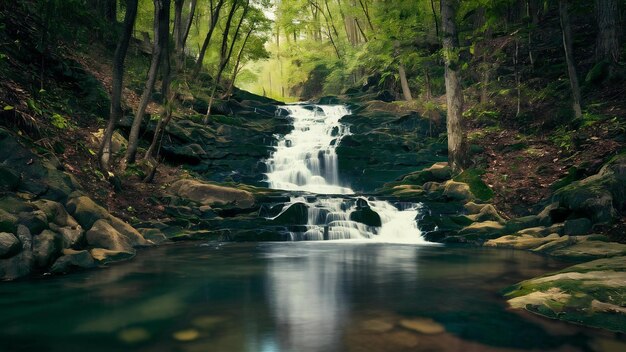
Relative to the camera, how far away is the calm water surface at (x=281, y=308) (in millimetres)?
3961

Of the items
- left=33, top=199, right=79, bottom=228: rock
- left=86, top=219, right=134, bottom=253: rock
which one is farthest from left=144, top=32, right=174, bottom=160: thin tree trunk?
left=33, top=199, right=79, bottom=228: rock

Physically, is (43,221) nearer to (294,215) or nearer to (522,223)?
(294,215)

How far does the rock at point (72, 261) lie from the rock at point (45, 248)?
13cm

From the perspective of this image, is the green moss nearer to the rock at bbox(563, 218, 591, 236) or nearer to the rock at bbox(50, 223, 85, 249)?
the rock at bbox(563, 218, 591, 236)

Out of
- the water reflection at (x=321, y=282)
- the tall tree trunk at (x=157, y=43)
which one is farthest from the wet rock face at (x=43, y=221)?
the tall tree trunk at (x=157, y=43)

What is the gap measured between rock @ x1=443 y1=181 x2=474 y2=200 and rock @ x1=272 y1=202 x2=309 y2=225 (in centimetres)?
455

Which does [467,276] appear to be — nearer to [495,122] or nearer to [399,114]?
[495,122]

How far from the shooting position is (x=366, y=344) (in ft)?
12.8

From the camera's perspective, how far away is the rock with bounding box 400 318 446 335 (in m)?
4.26

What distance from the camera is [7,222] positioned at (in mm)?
6266

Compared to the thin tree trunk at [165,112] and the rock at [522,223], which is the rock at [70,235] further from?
the rock at [522,223]

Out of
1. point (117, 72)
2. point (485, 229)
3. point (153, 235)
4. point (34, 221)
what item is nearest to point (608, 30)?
point (485, 229)

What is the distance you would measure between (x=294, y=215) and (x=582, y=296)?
8626mm

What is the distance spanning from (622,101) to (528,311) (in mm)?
11576
